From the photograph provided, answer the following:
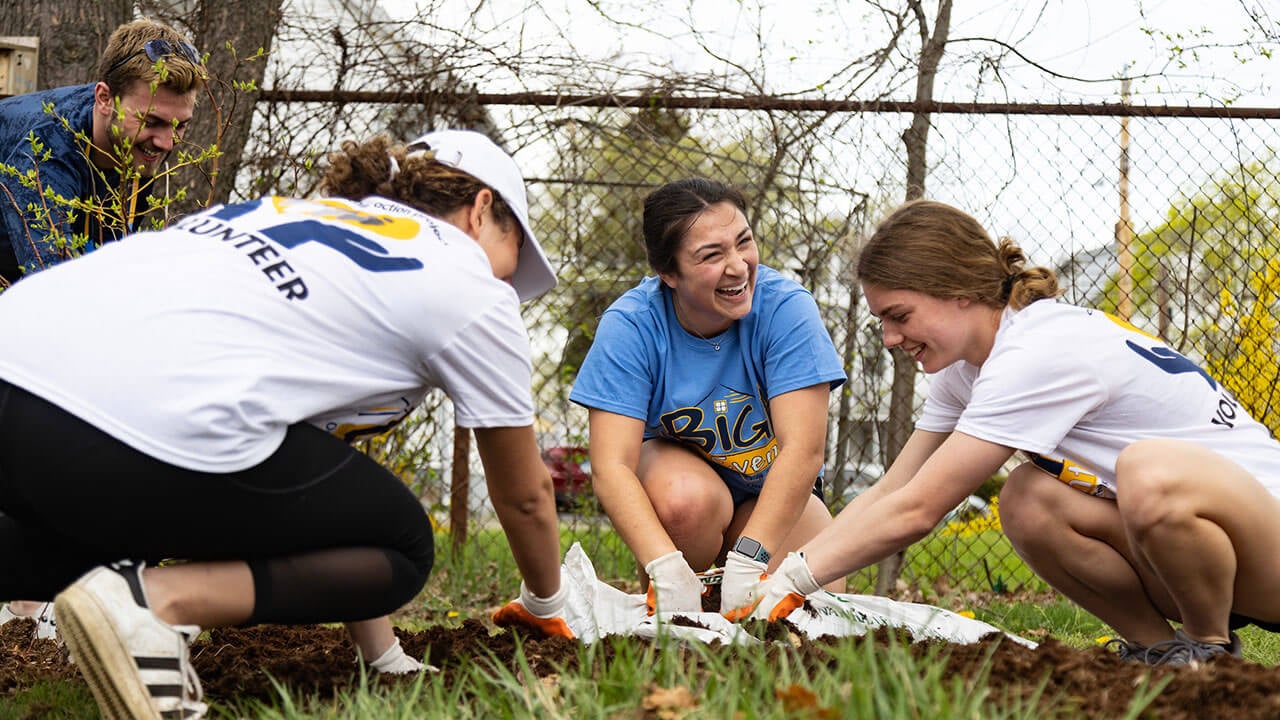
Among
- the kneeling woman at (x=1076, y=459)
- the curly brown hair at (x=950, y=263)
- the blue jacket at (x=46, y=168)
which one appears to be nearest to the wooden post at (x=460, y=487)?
the blue jacket at (x=46, y=168)

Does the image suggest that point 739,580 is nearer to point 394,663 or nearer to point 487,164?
point 394,663

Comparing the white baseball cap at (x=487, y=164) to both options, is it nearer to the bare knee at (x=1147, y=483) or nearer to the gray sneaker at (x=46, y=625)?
the bare knee at (x=1147, y=483)

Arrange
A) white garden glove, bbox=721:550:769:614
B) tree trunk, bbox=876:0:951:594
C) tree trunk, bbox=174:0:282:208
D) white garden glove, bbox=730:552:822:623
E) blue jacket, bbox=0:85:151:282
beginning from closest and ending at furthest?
white garden glove, bbox=730:552:822:623 < white garden glove, bbox=721:550:769:614 < blue jacket, bbox=0:85:151:282 < tree trunk, bbox=174:0:282:208 < tree trunk, bbox=876:0:951:594

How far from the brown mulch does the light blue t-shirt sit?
0.82 meters

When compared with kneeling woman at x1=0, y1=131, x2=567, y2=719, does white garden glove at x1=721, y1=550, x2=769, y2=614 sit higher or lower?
lower

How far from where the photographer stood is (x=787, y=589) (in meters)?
2.46

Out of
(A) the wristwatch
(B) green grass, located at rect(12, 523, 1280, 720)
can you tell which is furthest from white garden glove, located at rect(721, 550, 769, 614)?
(B) green grass, located at rect(12, 523, 1280, 720)

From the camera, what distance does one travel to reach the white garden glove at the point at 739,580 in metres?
2.67

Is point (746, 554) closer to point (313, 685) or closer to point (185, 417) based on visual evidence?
point (313, 685)

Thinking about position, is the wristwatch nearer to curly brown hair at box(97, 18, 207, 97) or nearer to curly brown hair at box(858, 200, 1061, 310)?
curly brown hair at box(858, 200, 1061, 310)

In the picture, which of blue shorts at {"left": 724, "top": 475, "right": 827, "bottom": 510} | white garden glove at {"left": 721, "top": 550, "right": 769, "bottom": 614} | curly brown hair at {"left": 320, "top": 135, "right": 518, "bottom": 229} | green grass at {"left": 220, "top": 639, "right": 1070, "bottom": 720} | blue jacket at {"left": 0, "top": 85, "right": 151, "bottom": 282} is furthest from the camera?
blue shorts at {"left": 724, "top": 475, "right": 827, "bottom": 510}

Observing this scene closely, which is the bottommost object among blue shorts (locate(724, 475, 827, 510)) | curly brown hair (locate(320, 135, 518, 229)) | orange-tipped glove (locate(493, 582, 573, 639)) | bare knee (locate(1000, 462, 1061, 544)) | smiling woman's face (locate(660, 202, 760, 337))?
orange-tipped glove (locate(493, 582, 573, 639))

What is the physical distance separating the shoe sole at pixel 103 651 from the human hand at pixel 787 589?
4.22 ft

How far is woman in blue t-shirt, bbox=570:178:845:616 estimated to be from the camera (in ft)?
9.44
